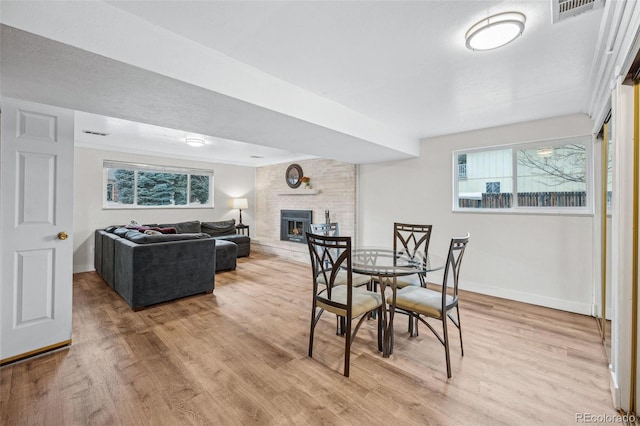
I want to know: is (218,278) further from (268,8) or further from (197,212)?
(268,8)

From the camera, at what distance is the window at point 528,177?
10.5 feet

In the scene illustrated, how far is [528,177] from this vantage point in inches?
140

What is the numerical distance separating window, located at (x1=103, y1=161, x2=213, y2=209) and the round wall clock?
197 cm

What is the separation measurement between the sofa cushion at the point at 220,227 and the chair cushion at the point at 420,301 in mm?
5132

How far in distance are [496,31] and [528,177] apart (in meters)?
2.61

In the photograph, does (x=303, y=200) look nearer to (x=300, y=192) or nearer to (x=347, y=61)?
(x=300, y=192)

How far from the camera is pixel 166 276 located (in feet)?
11.2

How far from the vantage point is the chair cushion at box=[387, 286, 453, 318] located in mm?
2072

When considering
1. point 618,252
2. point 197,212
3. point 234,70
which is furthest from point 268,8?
point 197,212

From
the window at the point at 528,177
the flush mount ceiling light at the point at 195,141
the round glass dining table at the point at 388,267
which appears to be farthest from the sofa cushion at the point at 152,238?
the window at the point at 528,177

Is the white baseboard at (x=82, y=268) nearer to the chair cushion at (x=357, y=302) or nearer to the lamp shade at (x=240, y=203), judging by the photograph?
the lamp shade at (x=240, y=203)

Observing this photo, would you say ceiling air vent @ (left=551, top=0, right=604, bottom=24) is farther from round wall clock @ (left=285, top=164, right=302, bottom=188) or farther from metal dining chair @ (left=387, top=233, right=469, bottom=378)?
round wall clock @ (left=285, top=164, right=302, bottom=188)

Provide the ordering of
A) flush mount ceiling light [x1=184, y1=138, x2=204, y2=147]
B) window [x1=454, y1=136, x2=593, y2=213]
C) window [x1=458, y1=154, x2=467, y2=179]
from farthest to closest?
flush mount ceiling light [x1=184, y1=138, x2=204, y2=147] → window [x1=458, y1=154, x2=467, y2=179] → window [x1=454, y1=136, x2=593, y2=213]

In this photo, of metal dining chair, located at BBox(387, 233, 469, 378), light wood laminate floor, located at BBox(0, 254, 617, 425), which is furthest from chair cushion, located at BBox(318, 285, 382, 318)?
light wood laminate floor, located at BBox(0, 254, 617, 425)
